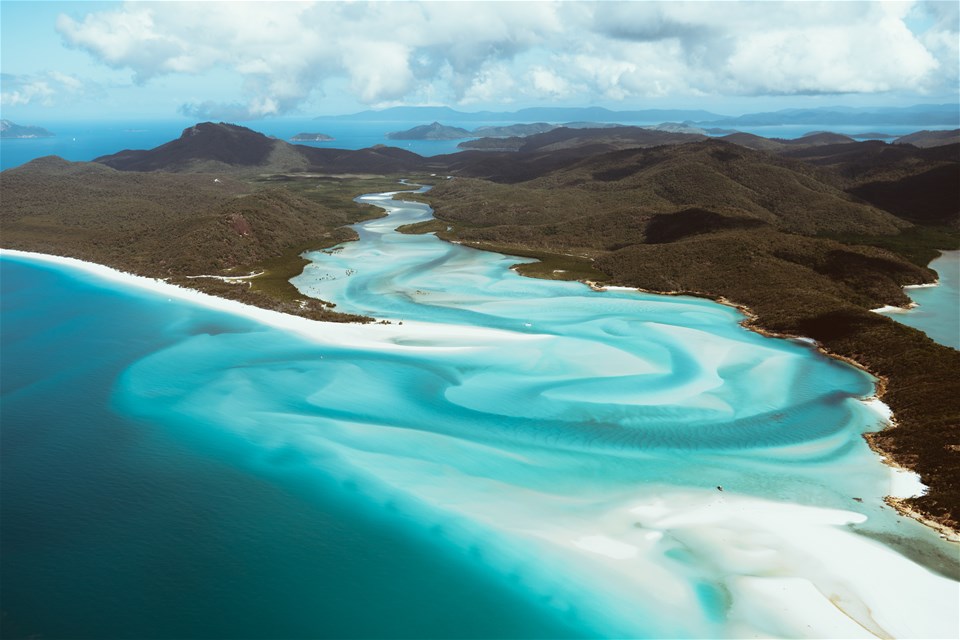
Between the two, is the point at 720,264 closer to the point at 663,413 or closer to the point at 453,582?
the point at 663,413

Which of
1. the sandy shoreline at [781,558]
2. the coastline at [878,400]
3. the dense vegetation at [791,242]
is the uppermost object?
the dense vegetation at [791,242]

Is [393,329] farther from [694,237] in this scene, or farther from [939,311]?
[939,311]

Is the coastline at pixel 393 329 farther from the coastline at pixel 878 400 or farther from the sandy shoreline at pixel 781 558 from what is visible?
the sandy shoreline at pixel 781 558

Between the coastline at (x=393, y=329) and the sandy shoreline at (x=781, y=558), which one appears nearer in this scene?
the sandy shoreline at (x=781, y=558)

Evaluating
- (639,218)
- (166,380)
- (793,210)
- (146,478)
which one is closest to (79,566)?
(146,478)

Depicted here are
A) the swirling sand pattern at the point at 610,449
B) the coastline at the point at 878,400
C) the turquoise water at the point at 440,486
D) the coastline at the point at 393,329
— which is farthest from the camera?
the coastline at the point at 393,329

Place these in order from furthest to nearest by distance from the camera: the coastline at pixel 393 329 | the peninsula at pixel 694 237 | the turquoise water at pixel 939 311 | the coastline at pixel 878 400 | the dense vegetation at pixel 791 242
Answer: the turquoise water at pixel 939 311, the peninsula at pixel 694 237, the dense vegetation at pixel 791 242, the coastline at pixel 393 329, the coastline at pixel 878 400

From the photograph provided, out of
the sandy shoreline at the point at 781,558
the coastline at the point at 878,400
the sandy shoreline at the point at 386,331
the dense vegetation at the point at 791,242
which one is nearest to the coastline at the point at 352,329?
the sandy shoreline at the point at 386,331
